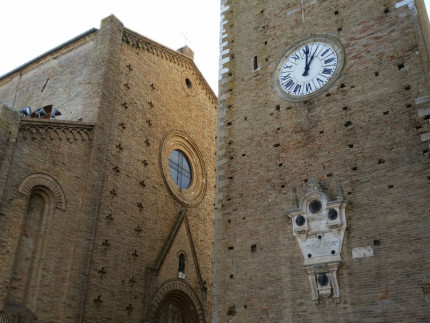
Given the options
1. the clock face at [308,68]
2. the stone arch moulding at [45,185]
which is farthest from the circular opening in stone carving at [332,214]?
the stone arch moulding at [45,185]

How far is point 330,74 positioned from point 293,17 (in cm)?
222

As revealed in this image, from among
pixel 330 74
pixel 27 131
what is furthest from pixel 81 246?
pixel 330 74

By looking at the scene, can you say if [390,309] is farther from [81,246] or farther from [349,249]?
[81,246]

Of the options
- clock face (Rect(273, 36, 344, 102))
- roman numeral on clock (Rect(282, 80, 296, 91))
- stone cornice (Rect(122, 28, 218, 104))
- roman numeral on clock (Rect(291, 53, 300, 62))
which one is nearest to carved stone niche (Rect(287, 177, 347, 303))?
clock face (Rect(273, 36, 344, 102))

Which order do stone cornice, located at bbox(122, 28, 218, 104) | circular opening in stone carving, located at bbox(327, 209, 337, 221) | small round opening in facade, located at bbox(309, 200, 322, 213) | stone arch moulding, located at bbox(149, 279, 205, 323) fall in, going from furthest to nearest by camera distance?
stone cornice, located at bbox(122, 28, 218, 104), stone arch moulding, located at bbox(149, 279, 205, 323), small round opening in facade, located at bbox(309, 200, 322, 213), circular opening in stone carving, located at bbox(327, 209, 337, 221)

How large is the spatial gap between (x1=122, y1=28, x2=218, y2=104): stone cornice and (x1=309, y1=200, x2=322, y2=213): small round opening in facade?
9.04 meters

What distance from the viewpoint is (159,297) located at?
13852mm

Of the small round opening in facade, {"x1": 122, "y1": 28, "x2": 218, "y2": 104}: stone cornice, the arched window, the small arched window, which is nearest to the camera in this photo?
the small round opening in facade

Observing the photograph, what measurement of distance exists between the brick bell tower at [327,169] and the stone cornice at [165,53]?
16.7ft

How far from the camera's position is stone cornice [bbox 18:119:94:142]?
11522mm

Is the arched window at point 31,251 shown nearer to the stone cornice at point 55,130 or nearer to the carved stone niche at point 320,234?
the stone cornice at point 55,130

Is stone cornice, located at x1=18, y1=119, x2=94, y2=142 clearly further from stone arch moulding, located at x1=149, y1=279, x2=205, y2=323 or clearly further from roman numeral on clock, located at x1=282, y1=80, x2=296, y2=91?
roman numeral on clock, located at x1=282, y1=80, x2=296, y2=91

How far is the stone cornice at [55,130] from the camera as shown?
11522 mm

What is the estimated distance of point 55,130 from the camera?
39.9 ft
